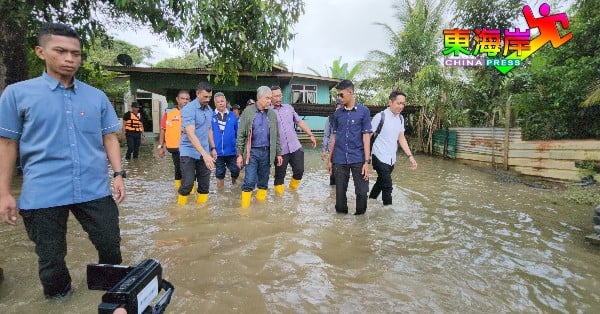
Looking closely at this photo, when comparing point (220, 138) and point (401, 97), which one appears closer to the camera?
point (401, 97)

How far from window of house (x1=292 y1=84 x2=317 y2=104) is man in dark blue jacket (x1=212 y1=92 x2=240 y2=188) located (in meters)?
14.1

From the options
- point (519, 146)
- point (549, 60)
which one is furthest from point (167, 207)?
point (549, 60)

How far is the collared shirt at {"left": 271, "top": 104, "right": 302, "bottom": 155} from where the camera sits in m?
5.80

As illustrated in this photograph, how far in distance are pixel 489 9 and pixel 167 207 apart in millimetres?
12288

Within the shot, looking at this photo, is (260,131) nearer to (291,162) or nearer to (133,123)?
(291,162)

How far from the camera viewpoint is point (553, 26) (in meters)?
9.80

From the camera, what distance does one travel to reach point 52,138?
2219mm

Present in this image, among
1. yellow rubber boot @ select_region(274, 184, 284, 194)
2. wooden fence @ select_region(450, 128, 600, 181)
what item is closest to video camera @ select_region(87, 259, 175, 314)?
yellow rubber boot @ select_region(274, 184, 284, 194)

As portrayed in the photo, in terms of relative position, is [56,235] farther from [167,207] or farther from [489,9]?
[489,9]

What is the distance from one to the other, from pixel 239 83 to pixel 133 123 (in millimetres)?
8886

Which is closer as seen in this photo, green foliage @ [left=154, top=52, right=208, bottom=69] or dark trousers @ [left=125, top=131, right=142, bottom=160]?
dark trousers @ [left=125, top=131, right=142, bottom=160]

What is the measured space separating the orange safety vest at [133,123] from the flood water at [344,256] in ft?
14.3

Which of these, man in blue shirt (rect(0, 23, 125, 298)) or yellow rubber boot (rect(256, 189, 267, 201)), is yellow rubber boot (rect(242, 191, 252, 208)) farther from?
man in blue shirt (rect(0, 23, 125, 298))

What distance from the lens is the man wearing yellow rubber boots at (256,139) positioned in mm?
5109
